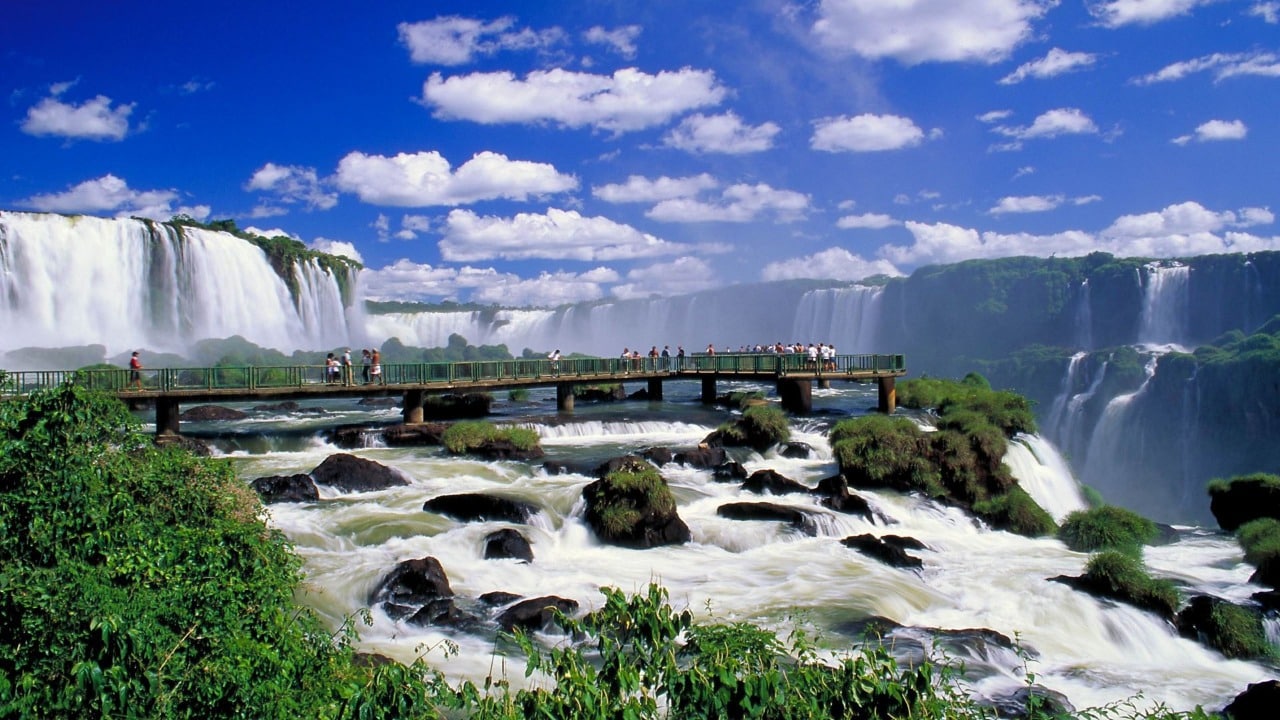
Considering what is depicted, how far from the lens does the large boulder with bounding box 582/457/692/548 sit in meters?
15.7

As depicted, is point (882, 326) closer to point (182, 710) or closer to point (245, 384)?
point (245, 384)

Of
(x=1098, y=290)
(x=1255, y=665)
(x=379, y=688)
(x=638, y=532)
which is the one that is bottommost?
(x=1255, y=665)

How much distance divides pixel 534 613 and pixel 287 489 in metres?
8.59

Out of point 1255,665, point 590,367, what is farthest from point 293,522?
point 590,367

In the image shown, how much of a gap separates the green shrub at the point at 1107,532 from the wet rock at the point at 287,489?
50.1 feet

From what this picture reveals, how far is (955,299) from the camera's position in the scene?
10844 centimetres

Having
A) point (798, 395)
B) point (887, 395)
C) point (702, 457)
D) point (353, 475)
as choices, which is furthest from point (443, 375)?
point (887, 395)

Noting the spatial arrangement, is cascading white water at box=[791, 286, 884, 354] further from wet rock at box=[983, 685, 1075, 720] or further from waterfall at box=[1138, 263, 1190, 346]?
wet rock at box=[983, 685, 1075, 720]

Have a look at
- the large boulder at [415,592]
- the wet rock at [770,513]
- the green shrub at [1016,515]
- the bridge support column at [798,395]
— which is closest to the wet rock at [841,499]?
the wet rock at [770,513]

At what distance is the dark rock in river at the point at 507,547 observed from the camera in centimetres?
1448

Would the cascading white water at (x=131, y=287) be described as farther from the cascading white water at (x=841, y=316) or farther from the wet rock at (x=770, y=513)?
the cascading white water at (x=841, y=316)

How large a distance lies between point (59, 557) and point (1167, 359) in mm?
66357

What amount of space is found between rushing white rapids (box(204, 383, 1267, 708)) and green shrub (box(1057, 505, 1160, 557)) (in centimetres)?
37

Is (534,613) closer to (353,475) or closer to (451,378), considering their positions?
(353,475)
